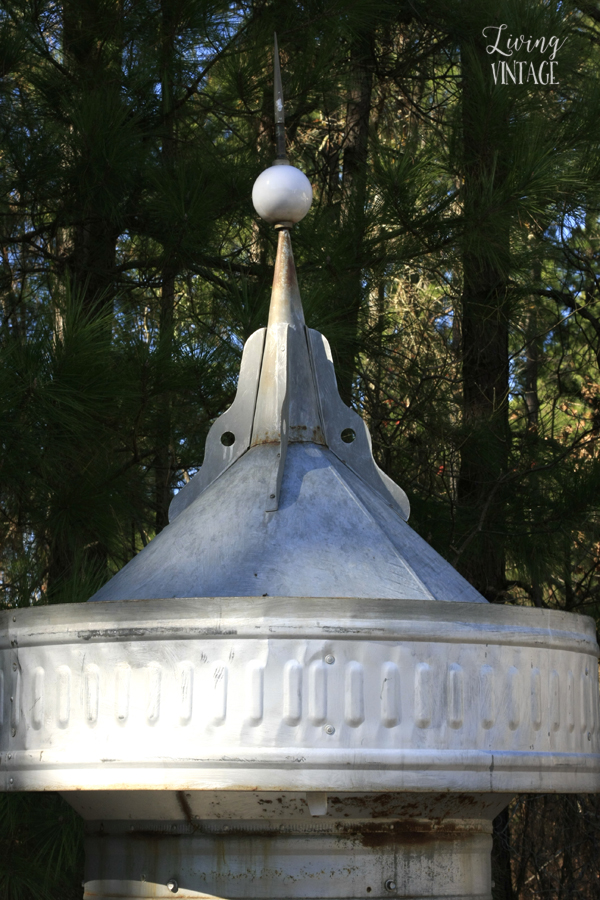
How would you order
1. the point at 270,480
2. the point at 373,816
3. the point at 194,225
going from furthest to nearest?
the point at 194,225 < the point at 270,480 < the point at 373,816

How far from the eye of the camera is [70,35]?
3.17m

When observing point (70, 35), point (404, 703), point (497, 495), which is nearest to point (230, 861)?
point (404, 703)

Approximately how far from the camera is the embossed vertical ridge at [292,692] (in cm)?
150

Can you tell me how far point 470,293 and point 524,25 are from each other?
1.02m

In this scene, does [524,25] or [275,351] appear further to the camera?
[524,25]

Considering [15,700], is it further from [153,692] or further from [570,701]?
[570,701]

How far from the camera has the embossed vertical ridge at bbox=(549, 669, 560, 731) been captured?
1695mm

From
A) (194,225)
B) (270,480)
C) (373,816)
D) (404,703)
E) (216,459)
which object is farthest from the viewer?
(194,225)

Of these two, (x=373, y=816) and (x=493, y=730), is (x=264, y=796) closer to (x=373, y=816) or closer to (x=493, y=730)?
(x=373, y=816)

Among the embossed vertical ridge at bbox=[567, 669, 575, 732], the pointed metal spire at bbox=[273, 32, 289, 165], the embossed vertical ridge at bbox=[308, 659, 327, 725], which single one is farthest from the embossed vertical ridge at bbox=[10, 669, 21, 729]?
the pointed metal spire at bbox=[273, 32, 289, 165]

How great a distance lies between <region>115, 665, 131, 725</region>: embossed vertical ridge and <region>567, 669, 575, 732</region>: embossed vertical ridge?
692 mm

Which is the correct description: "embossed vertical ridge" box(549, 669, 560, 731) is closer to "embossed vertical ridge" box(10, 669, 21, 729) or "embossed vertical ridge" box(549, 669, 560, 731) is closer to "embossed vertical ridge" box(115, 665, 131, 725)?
"embossed vertical ridge" box(115, 665, 131, 725)

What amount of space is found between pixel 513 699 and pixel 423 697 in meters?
0.17

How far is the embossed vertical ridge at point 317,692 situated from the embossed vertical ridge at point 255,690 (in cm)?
7
